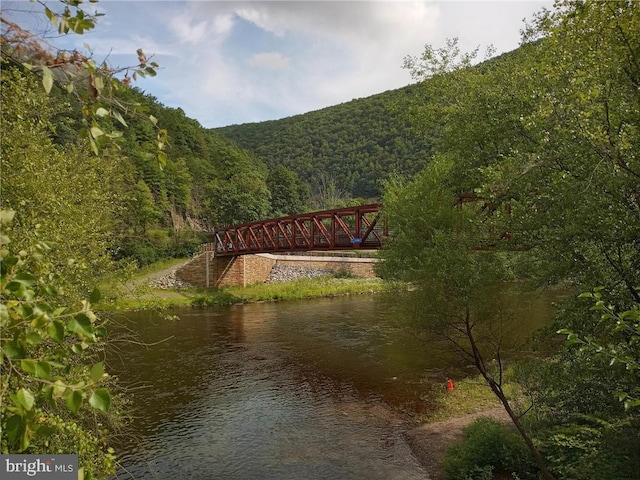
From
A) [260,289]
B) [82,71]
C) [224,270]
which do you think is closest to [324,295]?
[260,289]

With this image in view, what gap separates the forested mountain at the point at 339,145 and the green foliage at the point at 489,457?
88943mm

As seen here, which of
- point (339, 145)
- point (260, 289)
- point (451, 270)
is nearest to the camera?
point (451, 270)

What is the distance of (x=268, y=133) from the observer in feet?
445

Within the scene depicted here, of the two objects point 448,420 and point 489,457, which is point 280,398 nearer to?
point 448,420

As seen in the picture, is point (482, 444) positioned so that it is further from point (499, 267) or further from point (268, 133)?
point (268, 133)

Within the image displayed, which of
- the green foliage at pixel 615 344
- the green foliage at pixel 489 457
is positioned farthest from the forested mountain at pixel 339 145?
the green foliage at pixel 615 344

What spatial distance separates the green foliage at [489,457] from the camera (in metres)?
8.95

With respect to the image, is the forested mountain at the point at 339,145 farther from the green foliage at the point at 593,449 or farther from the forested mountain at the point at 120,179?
the green foliage at the point at 593,449

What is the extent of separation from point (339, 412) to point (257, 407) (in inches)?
104

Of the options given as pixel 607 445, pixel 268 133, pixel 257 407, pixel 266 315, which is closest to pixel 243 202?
pixel 266 315

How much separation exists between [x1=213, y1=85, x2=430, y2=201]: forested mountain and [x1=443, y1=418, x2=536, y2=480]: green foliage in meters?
88.9

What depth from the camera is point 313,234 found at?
32.2 m

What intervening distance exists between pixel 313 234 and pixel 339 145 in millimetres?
94894

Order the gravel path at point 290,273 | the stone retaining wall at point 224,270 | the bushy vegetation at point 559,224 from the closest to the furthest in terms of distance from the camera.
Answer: the bushy vegetation at point 559,224 < the stone retaining wall at point 224,270 < the gravel path at point 290,273
